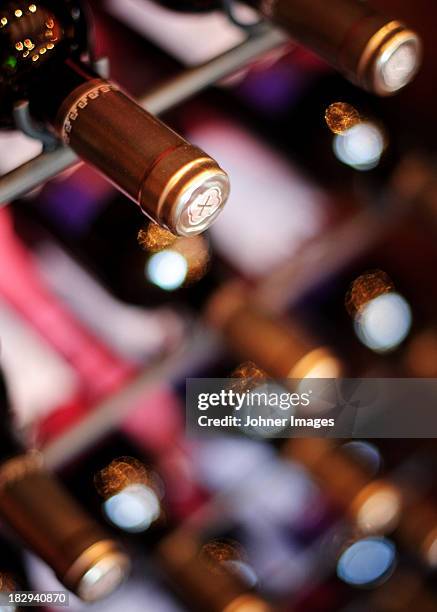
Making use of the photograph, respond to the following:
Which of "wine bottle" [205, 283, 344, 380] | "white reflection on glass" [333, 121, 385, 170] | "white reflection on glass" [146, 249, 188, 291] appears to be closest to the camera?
"wine bottle" [205, 283, 344, 380]

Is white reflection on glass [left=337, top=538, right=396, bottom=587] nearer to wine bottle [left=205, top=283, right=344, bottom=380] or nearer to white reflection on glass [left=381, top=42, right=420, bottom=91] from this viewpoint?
wine bottle [left=205, top=283, right=344, bottom=380]

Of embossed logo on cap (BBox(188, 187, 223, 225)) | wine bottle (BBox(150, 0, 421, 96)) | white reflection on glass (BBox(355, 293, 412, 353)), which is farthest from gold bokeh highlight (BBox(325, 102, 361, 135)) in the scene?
embossed logo on cap (BBox(188, 187, 223, 225))

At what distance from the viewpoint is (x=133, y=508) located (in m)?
0.72

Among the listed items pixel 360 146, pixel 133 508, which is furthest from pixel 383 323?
pixel 133 508

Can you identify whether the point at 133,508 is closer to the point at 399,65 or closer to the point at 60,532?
the point at 60,532

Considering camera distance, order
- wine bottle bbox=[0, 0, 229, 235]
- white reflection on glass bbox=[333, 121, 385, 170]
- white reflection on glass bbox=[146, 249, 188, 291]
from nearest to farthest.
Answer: wine bottle bbox=[0, 0, 229, 235] → white reflection on glass bbox=[146, 249, 188, 291] → white reflection on glass bbox=[333, 121, 385, 170]

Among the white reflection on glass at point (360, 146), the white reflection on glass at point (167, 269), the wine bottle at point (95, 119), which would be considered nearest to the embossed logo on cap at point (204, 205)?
the wine bottle at point (95, 119)

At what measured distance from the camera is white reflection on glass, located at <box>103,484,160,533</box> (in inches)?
27.8

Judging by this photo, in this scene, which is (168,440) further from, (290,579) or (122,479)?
(290,579)

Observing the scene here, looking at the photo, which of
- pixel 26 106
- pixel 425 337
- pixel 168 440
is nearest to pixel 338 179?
pixel 425 337

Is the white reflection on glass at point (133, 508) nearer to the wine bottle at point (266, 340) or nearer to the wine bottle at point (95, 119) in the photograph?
the wine bottle at point (266, 340)

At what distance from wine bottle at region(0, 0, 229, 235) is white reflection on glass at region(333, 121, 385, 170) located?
14.6 inches

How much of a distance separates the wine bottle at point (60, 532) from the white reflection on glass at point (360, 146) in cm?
45

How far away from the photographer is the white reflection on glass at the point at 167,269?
2.29ft
